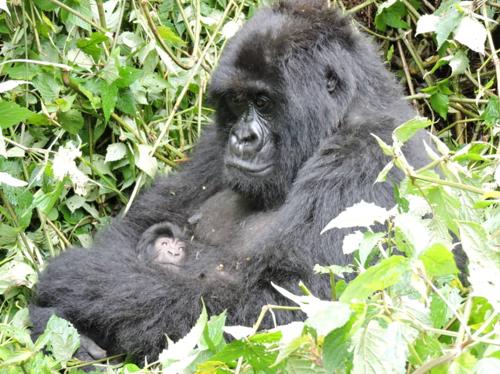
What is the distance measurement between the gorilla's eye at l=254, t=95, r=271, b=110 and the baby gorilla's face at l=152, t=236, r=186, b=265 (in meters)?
0.76

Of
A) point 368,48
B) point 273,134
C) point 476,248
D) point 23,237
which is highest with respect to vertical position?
point 476,248

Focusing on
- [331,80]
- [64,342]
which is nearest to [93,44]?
[331,80]

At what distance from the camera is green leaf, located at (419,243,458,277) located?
1.89 m

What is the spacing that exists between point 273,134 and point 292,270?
2.21 feet

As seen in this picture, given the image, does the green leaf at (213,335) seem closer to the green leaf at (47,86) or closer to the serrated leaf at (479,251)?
the serrated leaf at (479,251)

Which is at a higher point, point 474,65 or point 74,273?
point 474,65

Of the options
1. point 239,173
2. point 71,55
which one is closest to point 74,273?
point 239,173

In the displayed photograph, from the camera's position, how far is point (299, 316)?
352cm

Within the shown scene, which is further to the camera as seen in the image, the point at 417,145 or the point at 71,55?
the point at 71,55

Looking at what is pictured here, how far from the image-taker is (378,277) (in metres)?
1.86

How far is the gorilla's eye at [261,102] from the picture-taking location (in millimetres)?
3912

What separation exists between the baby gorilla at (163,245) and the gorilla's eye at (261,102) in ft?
2.50

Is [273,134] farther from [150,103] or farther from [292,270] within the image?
[150,103]

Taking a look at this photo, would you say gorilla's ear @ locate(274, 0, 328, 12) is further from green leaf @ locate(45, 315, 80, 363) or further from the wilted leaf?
the wilted leaf
